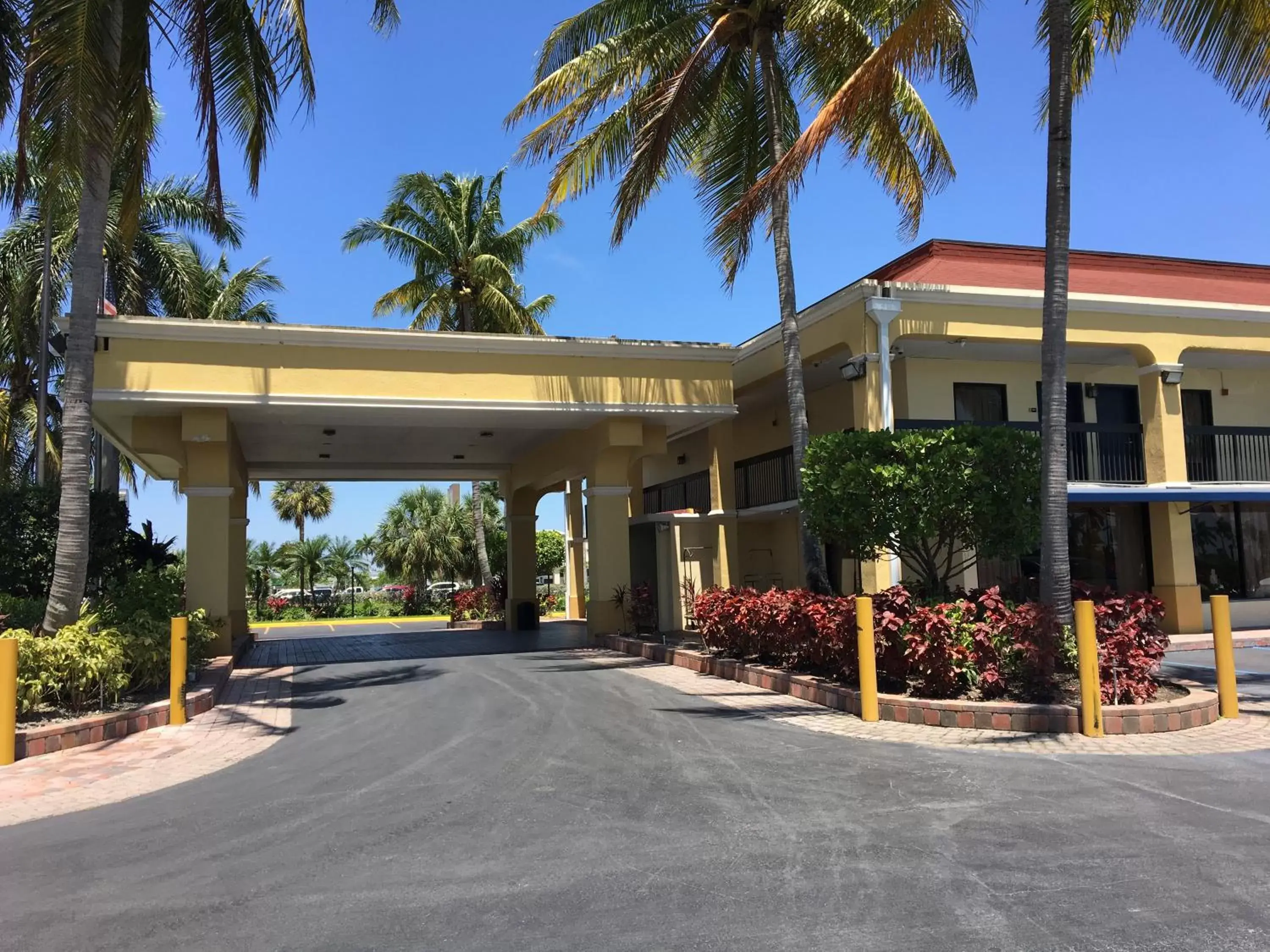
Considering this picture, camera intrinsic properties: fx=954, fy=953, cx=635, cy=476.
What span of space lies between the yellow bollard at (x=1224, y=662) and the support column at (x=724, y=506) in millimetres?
10575

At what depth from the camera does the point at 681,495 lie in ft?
80.7

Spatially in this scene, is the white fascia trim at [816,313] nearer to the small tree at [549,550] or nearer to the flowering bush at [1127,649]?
the flowering bush at [1127,649]

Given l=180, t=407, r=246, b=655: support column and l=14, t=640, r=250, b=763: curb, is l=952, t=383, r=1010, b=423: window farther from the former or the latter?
l=14, t=640, r=250, b=763: curb

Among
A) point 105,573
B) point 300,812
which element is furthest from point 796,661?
point 105,573

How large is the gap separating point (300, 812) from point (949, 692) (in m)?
6.54

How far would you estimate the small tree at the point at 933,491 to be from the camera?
35.7 feet

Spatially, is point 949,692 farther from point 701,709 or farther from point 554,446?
point 554,446

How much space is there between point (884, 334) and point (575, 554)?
1621cm

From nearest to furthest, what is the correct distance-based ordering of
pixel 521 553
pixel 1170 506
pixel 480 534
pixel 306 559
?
1. pixel 1170 506
2. pixel 521 553
3. pixel 480 534
4. pixel 306 559

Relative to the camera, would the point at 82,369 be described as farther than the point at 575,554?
No

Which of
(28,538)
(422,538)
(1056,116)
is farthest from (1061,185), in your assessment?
(422,538)

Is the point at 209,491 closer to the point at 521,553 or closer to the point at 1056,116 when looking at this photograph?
the point at 521,553

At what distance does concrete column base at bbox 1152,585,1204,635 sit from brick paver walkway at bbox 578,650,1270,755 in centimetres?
782

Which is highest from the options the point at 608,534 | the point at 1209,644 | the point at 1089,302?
the point at 1089,302
